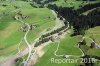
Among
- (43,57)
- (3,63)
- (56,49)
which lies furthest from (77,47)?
(3,63)

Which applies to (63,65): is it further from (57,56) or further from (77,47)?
(77,47)

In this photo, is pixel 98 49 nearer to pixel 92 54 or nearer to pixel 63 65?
pixel 92 54

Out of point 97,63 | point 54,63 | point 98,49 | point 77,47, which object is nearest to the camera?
point 97,63

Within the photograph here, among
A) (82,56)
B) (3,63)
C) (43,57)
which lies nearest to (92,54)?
(82,56)

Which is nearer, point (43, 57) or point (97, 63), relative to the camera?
point (97, 63)

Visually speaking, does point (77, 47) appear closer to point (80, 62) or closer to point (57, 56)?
point (57, 56)

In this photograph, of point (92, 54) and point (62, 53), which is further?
point (62, 53)

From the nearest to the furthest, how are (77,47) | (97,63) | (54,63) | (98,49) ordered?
(97,63), (54,63), (98,49), (77,47)

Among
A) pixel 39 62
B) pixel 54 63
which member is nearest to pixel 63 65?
pixel 54 63
